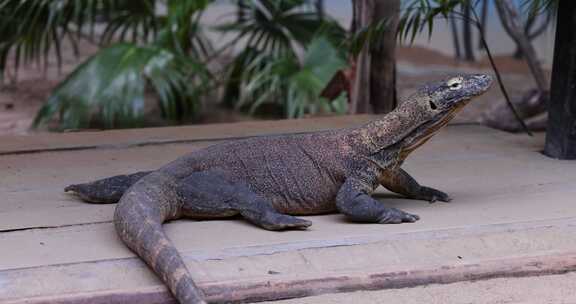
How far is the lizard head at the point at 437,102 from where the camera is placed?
3.60 m

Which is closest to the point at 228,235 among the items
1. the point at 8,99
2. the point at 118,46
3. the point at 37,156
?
the point at 37,156

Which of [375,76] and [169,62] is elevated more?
[375,76]

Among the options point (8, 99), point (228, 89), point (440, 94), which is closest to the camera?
point (440, 94)

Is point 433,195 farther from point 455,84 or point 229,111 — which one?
point 229,111

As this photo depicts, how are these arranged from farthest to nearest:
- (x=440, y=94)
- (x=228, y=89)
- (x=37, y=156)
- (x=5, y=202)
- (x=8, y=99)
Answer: (x=8, y=99) → (x=228, y=89) → (x=37, y=156) → (x=5, y=202) → (x=440, y=94)

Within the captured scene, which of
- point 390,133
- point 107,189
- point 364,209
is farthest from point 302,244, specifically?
point 107,189

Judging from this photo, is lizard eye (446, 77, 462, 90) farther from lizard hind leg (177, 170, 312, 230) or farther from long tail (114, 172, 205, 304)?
long tail (114, 172, 205, 304)

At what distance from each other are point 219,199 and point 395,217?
71 centimetres

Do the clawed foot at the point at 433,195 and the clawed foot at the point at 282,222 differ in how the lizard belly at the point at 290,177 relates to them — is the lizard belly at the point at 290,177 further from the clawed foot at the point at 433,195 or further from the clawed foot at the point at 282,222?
the clawed foot at the point at 433,195

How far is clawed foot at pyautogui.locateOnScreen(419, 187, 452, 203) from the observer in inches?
154

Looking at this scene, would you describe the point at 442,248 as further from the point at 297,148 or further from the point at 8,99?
the point at 8,99

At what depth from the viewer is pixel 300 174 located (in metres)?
3.70

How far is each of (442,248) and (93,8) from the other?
6217 mm

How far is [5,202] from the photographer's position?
385cm
